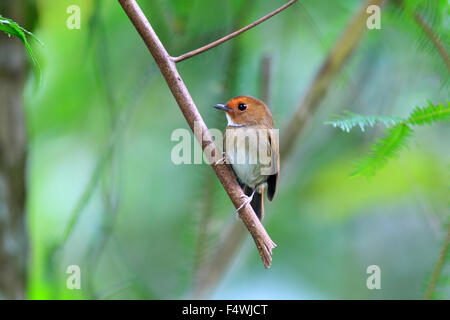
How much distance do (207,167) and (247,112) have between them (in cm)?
31

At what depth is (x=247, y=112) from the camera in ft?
6.98

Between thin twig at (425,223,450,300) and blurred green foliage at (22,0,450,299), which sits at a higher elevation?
blurred green foliage at (22,0,450,299)

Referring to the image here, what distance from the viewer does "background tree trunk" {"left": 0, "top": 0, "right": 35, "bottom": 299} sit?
2.12 meters

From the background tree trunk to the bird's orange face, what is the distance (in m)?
0.90

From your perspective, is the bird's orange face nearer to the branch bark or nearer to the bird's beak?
the bird's beak

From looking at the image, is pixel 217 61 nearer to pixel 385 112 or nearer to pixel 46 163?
pixel 385 112

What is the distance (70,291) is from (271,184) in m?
1.04

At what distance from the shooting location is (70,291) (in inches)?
91.6

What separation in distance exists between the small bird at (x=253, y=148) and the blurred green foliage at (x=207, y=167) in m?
0.10

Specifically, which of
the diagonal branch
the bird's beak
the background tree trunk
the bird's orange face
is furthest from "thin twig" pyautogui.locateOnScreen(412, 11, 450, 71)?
the background tree trunk

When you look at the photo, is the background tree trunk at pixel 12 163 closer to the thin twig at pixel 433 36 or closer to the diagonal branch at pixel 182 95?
the diagonal branch at pixel 182 95

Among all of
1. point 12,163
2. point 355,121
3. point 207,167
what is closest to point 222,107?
point 207,167

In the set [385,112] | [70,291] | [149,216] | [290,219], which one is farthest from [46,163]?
[385,112]

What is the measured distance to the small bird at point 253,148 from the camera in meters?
2.13
